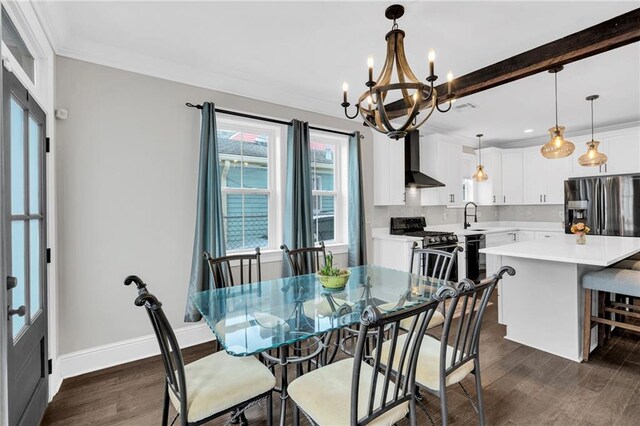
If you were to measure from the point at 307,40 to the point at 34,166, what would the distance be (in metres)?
2.14

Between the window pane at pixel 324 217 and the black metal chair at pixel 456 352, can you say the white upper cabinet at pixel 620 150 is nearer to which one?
the window pane at pixel 324 217

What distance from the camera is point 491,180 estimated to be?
6164 mm

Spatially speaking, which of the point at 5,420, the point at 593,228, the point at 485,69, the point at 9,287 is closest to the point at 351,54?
the point at 485,69

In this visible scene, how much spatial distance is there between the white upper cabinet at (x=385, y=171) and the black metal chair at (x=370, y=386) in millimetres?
3194

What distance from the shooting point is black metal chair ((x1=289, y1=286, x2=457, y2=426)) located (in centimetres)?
116

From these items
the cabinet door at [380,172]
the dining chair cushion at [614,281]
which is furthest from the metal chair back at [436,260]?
the cabinet door at [380,172]

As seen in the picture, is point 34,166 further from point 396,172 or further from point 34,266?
point 396,172

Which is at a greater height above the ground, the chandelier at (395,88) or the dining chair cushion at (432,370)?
the chandelier at (395,88)

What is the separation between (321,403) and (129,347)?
7.24 feet

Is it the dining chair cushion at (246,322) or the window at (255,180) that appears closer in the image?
the dining chair cushion at (246,322)

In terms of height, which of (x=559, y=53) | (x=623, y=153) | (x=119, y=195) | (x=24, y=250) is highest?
(x=559, y=53)

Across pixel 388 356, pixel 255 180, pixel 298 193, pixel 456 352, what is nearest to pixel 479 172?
pixel 298 193

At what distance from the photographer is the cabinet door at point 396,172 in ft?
15.0

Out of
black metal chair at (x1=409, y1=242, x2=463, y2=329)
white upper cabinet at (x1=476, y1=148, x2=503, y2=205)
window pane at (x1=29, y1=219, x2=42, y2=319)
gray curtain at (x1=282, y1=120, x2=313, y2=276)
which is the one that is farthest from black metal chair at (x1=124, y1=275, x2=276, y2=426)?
white upper cabinet at (x1=476, y1=148, x2=503, y2=205)
